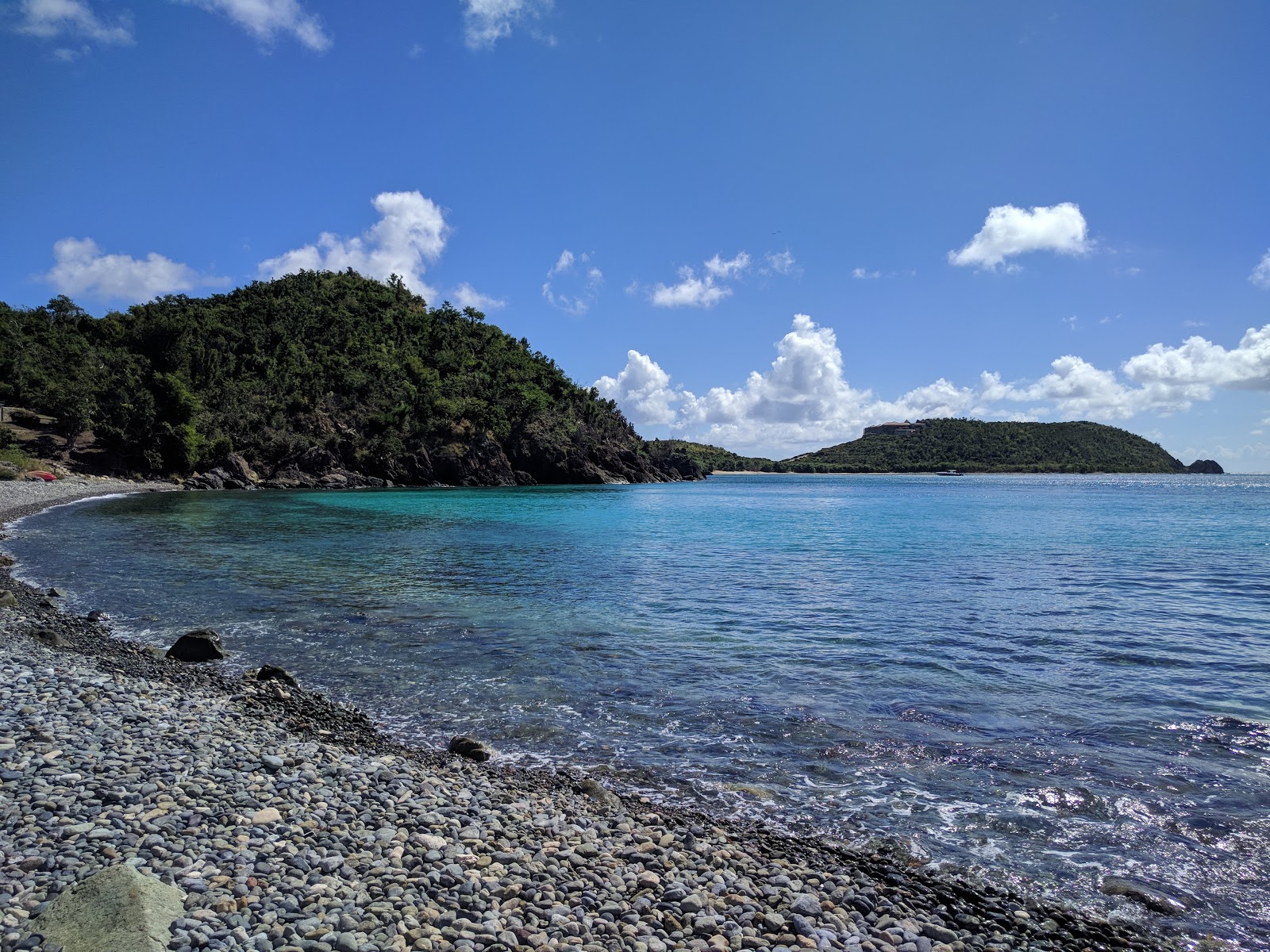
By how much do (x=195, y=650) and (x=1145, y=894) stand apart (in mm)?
15432

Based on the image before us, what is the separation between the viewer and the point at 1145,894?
20.7 ft

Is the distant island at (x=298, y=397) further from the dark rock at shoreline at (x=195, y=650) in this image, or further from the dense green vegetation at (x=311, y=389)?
the dark rock at shoreline at (x=195, y=650)

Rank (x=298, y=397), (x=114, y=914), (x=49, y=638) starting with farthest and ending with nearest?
(x=298, y=397), (x=49, y=638), (x=114, y=914)

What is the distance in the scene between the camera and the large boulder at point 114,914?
14.5ft

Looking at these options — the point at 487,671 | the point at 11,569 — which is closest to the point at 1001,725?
the point at 487,671

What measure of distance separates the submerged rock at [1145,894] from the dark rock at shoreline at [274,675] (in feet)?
39.3

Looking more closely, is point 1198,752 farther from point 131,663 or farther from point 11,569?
point 11,569

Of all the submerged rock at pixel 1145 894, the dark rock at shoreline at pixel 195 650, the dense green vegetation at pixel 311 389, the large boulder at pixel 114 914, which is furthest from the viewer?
the dense green vegetation at pixel 311 389

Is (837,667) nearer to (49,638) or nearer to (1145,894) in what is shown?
(1145,894)

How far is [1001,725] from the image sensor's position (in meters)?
10.7

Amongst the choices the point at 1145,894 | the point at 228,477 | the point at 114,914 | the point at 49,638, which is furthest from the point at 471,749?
the point at 228,477

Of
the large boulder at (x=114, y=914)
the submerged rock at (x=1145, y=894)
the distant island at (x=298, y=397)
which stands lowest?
the submerged rock at (x=1145, y=894)

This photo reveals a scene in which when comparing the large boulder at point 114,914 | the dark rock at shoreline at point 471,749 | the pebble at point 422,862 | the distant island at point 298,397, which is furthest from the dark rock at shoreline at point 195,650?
the distant island at point 298,397

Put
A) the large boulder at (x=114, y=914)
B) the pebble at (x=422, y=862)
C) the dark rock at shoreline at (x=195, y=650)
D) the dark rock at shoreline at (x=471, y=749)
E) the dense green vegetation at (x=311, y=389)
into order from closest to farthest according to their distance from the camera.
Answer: the large boulder at (x=114, y=914) < the pebble at (x=422, y=862) < the dark rock at shoreline at (x=471, y=749) < the dark rock at shoreline at (x=195, y=650) < the dense green vegetation at (x=311, y=389)
